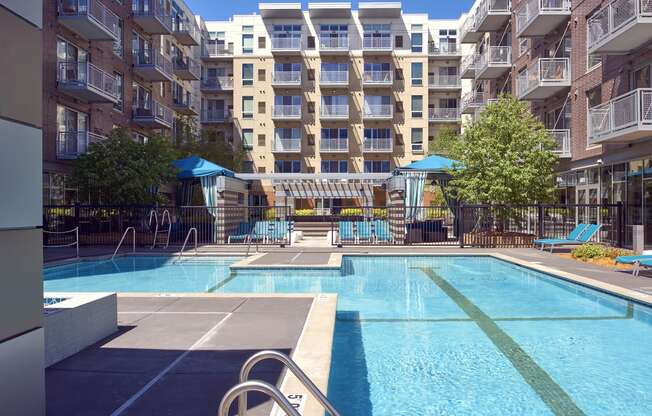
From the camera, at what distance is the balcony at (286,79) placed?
46625 mm

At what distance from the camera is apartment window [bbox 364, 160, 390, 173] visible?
47.5 meters

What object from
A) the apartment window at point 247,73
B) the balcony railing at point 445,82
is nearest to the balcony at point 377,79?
the balcony railing at point 445,82

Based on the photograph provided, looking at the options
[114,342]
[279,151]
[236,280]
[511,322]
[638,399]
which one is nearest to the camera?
[638,399]

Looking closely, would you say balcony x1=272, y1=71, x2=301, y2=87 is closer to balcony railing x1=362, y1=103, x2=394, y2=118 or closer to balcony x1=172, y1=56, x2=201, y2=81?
balcony railing x1=362, y1=103, x2=394, y2=118

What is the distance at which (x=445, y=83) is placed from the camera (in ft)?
159

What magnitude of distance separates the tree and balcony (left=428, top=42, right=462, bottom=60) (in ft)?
113

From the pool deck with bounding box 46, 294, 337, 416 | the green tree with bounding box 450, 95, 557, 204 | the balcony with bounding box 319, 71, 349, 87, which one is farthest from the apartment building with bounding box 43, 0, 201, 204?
the pool deck with bounding box 46, 294, 337, 416

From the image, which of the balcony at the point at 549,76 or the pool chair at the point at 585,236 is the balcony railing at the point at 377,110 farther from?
→ the pool chair at the point at 585,236

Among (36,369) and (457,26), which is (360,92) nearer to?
(457,26)

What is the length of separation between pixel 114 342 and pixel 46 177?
1944 centimetres

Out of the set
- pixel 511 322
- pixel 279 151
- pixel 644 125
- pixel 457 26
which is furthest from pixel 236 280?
pixel 457 26

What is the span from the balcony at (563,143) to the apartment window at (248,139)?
101 feet

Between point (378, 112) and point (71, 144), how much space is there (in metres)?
29.8

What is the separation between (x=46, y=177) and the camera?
2177cm
